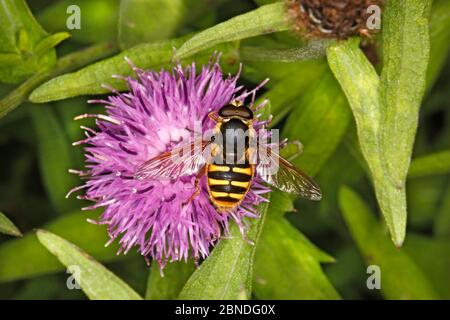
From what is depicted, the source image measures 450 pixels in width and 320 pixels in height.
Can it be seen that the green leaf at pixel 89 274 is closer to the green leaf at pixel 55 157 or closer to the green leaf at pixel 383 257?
the green leaf at pixel 55 157

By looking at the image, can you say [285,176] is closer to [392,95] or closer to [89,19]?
[392,95]

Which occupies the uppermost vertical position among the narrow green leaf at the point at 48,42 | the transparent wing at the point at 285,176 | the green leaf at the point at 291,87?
the narrow green leaf at the point at 48,42

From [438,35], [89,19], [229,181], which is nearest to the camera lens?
[229,181]

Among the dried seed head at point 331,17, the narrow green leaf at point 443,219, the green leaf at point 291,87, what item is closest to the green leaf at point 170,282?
the green leaf at point 291,87

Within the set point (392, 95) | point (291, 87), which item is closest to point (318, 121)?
point (291, 87)

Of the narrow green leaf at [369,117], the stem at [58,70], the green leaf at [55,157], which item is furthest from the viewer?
the green leaf at [55,157]

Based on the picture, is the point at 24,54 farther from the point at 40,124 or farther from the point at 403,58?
the point at 403,58

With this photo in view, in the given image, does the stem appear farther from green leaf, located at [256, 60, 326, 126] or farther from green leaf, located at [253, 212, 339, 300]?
green leaf, located at [253, 212, 339, 300]
